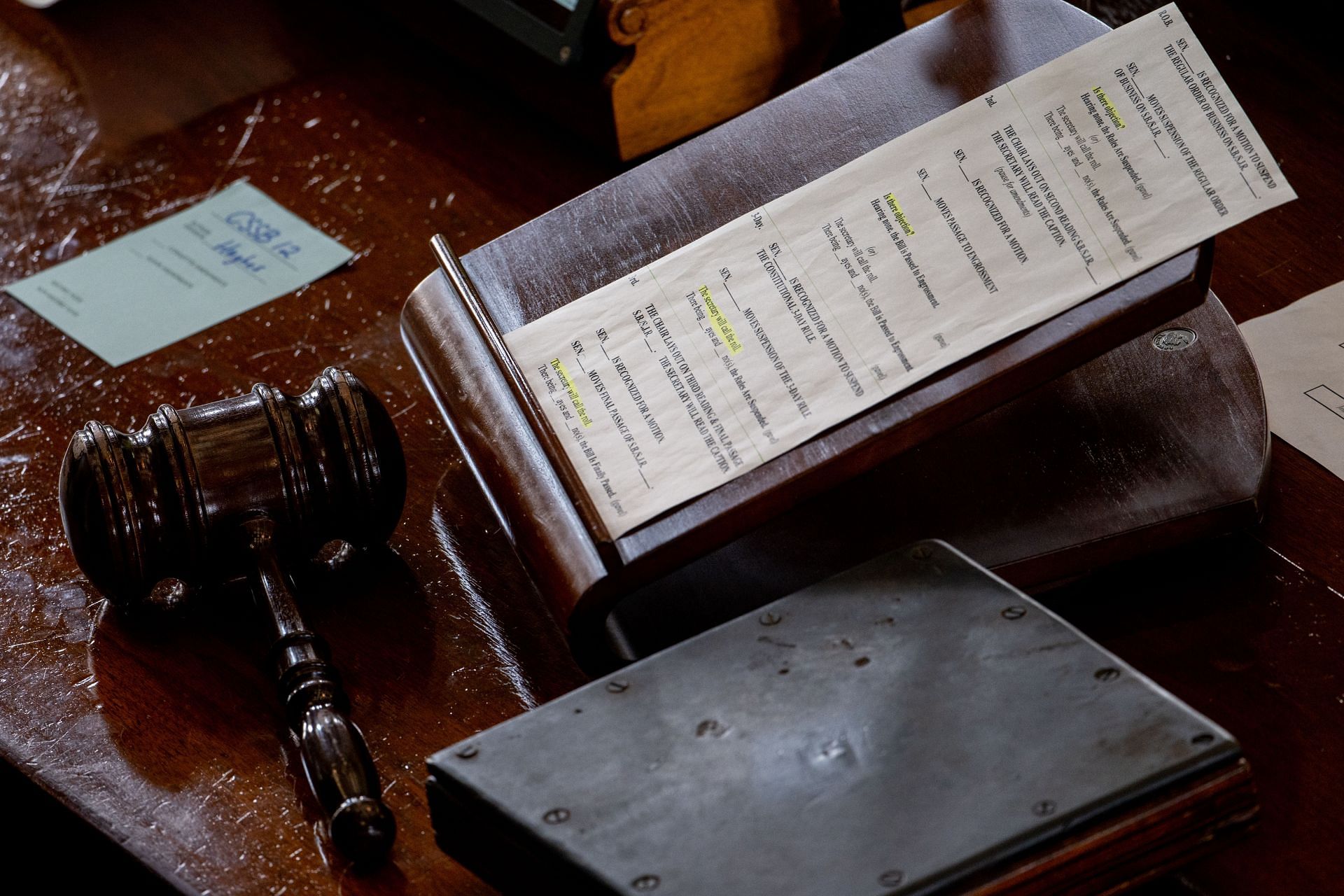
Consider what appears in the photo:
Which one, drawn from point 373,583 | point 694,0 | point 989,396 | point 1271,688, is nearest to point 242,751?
point 373,583

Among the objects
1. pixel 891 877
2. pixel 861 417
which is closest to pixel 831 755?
pixel 891 877

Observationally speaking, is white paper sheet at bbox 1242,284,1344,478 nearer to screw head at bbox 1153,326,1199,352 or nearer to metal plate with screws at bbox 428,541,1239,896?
screw head at bbox 1153,326,1199,352

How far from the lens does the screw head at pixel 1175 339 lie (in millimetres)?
967

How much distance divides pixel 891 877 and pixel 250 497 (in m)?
0.47

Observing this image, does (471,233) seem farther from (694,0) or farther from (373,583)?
(373,583)

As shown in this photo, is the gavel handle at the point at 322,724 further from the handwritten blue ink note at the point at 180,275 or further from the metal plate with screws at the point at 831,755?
the handwritten blue ink note at the point at 180,275

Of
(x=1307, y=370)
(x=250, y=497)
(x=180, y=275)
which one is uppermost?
(x=180, y=275)

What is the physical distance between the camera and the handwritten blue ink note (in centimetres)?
125

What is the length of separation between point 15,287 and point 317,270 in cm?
29

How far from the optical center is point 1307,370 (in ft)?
3.45

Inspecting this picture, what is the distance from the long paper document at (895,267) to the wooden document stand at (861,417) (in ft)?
0.05

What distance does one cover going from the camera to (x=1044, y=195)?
83cm

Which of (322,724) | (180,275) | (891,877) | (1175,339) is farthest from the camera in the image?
(180,275)

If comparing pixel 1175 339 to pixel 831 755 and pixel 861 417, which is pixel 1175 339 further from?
pixel 831 755
